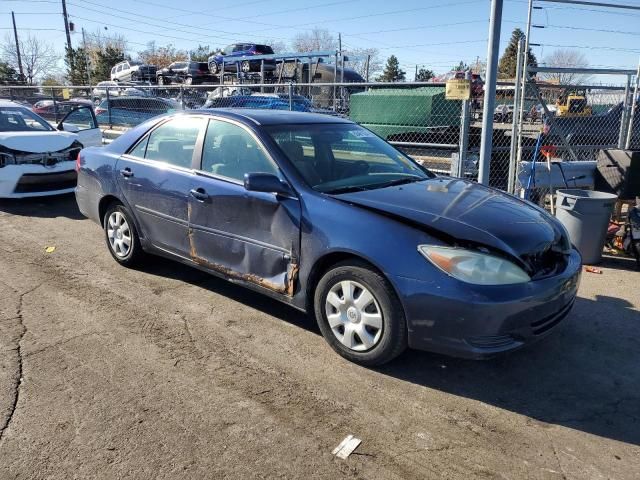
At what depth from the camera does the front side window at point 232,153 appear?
393 cm

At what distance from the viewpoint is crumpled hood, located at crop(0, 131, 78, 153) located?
7.76m

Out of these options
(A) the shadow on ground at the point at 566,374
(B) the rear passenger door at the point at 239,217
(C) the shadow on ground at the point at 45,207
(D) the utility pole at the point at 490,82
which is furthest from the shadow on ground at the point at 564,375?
(C) the shadow on ground at the point at 45,207

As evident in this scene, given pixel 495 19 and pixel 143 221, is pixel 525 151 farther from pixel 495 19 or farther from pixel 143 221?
pixel 143 221

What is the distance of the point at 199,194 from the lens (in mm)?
4168

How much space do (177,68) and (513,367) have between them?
33.9m

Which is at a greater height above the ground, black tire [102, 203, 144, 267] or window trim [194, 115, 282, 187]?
window trim [194, 115, 282, 187]

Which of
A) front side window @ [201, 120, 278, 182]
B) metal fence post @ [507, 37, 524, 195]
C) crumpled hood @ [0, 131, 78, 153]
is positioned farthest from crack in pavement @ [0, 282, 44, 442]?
metal fence post @ [507, 37, 524, 195]

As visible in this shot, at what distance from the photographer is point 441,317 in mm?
2965

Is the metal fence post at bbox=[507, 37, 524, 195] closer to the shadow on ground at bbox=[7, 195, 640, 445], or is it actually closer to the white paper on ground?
the shadow on ground at bbox=[7, 195, 640, 445]

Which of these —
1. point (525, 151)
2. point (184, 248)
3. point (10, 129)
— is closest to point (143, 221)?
point (184, 248)

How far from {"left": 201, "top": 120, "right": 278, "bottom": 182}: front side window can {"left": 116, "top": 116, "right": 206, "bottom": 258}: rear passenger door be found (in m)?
0.16

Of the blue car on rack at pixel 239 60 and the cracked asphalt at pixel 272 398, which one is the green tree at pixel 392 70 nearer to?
the blue car on rack at pixel 239 60

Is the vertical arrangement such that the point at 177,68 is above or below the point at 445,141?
above

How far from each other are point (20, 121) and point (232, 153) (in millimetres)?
6487
